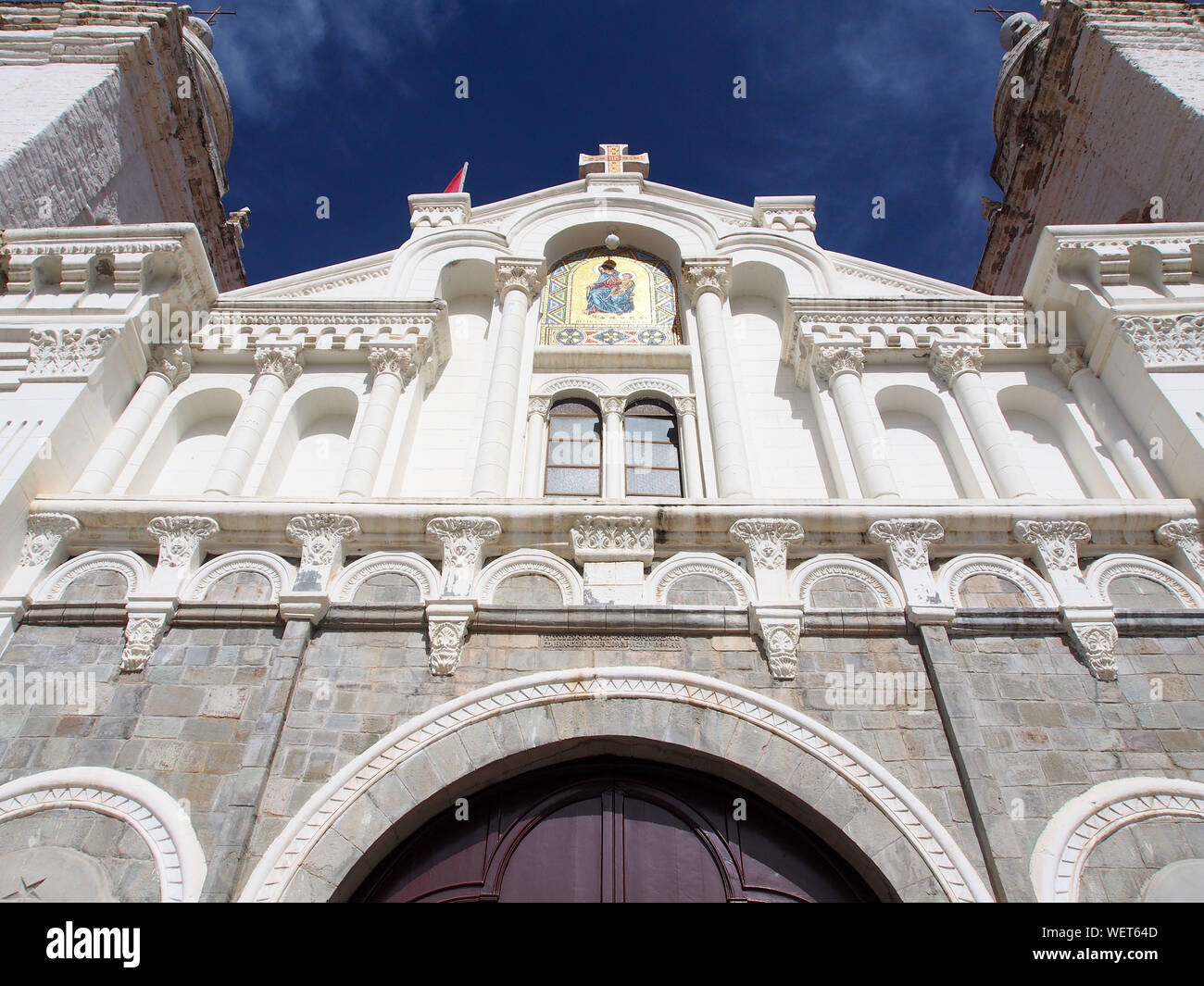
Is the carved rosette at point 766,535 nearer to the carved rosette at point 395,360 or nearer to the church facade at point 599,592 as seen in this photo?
the church facade at point 599,592

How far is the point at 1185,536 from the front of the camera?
7.92 m

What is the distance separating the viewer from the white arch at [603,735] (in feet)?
19.4

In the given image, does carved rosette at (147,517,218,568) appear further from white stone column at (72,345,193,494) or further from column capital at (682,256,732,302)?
column capital at (682,256,732,302)

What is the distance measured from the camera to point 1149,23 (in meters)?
15.1

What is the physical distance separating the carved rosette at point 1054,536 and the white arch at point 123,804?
6.83 metres

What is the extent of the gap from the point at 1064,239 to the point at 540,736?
27.0ft

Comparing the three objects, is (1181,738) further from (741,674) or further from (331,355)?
(331,355)

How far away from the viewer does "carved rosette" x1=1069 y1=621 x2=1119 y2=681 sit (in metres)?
7.02

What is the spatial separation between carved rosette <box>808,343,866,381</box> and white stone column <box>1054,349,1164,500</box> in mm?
2222

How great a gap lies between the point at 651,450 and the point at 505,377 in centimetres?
186

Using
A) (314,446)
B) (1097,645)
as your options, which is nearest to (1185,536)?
(1097,645)

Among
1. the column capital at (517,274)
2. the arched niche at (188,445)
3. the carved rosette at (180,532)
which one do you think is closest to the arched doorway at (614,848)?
the carved rosette at (180,532)

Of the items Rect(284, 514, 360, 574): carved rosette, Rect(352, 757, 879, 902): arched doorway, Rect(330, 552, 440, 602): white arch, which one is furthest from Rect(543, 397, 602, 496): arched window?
Rect(352, 757, 879, 902): arched doorway
